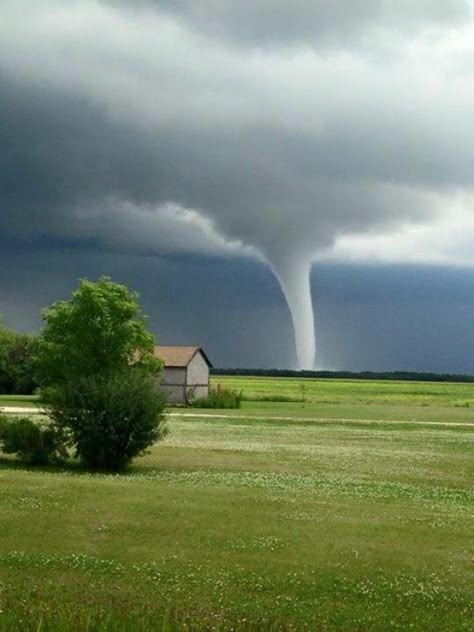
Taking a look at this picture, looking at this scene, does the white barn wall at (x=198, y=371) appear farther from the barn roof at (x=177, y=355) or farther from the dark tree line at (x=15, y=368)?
the dark tree line at (x=15, y=368)

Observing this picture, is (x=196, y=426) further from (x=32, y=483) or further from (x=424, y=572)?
(x=424, y=572)

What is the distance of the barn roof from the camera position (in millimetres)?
101000

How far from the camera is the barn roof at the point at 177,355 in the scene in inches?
3976

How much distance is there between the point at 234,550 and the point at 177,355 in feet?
283

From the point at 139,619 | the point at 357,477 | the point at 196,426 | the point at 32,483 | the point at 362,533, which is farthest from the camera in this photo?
the point at 196,426

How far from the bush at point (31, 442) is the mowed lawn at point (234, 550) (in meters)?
0.69

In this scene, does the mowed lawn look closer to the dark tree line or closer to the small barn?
the small barn

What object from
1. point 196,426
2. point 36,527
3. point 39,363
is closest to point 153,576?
point 36,527

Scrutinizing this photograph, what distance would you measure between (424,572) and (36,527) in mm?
7973

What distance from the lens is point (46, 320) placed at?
266 feet

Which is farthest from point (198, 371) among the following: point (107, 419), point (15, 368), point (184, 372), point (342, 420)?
point (107, 419)

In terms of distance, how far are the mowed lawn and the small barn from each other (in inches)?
2635

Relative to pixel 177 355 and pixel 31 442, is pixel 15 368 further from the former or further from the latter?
pixel 31 442

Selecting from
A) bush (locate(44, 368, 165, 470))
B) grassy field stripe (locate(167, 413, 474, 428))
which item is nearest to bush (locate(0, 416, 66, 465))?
bush (locate(44, 368, 165, 470))
